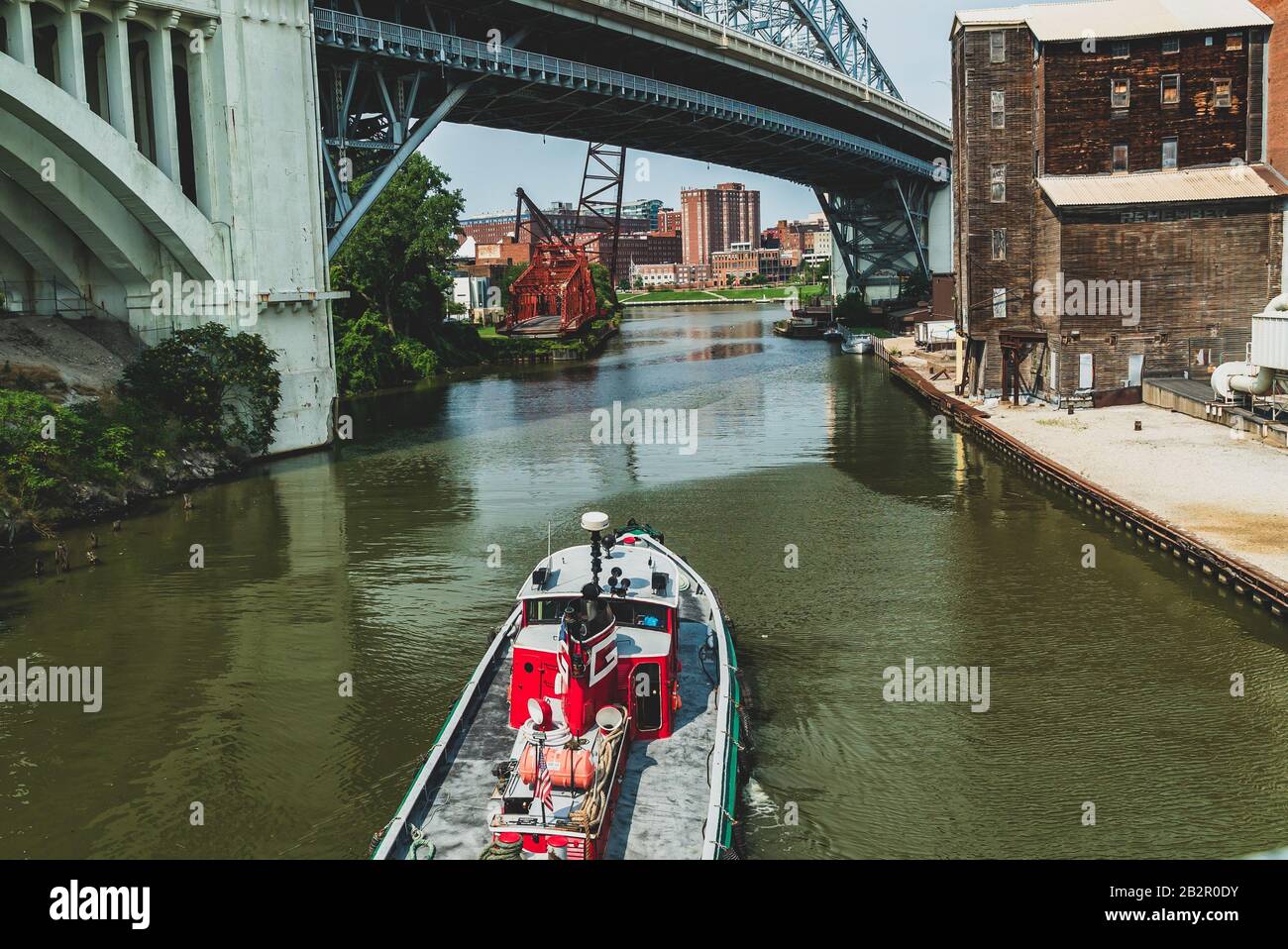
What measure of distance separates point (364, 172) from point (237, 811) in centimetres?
4089

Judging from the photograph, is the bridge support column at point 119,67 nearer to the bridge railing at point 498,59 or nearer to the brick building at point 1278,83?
the bridge railing at point 498,59

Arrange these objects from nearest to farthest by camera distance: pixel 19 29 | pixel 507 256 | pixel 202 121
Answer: pixel 19 29, pixel 202 121, pixel 507 256

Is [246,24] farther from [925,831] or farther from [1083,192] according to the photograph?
[925,831]

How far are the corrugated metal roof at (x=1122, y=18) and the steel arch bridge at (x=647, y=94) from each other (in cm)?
2012

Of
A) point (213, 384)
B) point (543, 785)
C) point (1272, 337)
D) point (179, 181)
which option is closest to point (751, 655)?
point (543, 785)

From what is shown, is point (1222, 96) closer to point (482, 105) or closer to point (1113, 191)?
point (1113, 191)

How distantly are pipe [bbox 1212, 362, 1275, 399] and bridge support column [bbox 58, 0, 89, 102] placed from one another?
1429 inches

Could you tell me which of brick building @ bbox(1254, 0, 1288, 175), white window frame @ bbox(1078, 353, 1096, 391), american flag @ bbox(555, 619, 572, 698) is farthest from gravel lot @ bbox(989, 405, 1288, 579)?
american flag @ bbox(555, 619, 572, 698)

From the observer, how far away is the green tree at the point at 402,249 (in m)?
73.0

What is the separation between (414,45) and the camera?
4891 cm

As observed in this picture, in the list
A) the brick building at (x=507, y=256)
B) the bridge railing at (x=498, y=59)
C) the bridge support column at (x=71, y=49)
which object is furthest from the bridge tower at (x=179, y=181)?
the brick building at (x=507, y=256)

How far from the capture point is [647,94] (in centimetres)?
6625

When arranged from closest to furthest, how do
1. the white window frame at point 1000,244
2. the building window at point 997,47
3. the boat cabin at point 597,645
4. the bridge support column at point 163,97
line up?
the boat cabin at point 597,645, the bridge support column at point 163,97, the building window at point 997,47, the white window frame at point 1000,244

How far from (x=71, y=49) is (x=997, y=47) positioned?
35.1m
